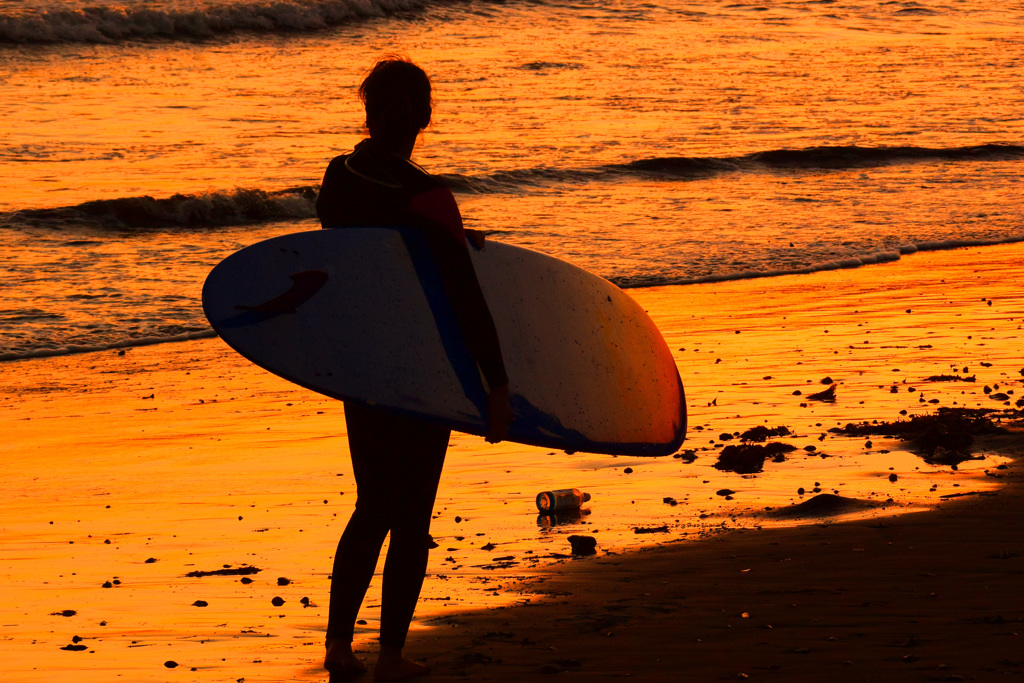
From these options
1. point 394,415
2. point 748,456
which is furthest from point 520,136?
point 394,415

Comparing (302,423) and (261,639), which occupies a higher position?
(261,639)

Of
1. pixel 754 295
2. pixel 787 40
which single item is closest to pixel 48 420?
pixel 754 295

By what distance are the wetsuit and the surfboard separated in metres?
0.07

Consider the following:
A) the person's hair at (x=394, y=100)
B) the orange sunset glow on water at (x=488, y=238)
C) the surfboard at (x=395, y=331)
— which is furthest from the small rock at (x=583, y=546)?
the person's hair at (x=394, y=100)

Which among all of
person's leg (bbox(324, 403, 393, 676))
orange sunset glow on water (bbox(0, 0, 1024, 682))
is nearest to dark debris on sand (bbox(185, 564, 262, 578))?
orange sunset glow on water (bbox(0, 0, 1024, 682))

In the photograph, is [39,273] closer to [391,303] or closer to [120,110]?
[391,303]

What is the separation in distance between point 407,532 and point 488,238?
251 centimetres

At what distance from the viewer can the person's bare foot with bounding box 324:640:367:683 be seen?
9.82 feet

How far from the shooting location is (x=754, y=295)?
9750 millimetres

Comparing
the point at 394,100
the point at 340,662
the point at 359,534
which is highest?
the point at 394,100

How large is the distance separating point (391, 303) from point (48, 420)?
416 cm

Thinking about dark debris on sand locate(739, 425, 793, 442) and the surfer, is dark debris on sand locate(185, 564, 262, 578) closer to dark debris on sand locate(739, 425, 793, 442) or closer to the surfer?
the surfer

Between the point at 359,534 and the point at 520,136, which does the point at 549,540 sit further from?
the point at 520,136

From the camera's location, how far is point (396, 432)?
2906mm
